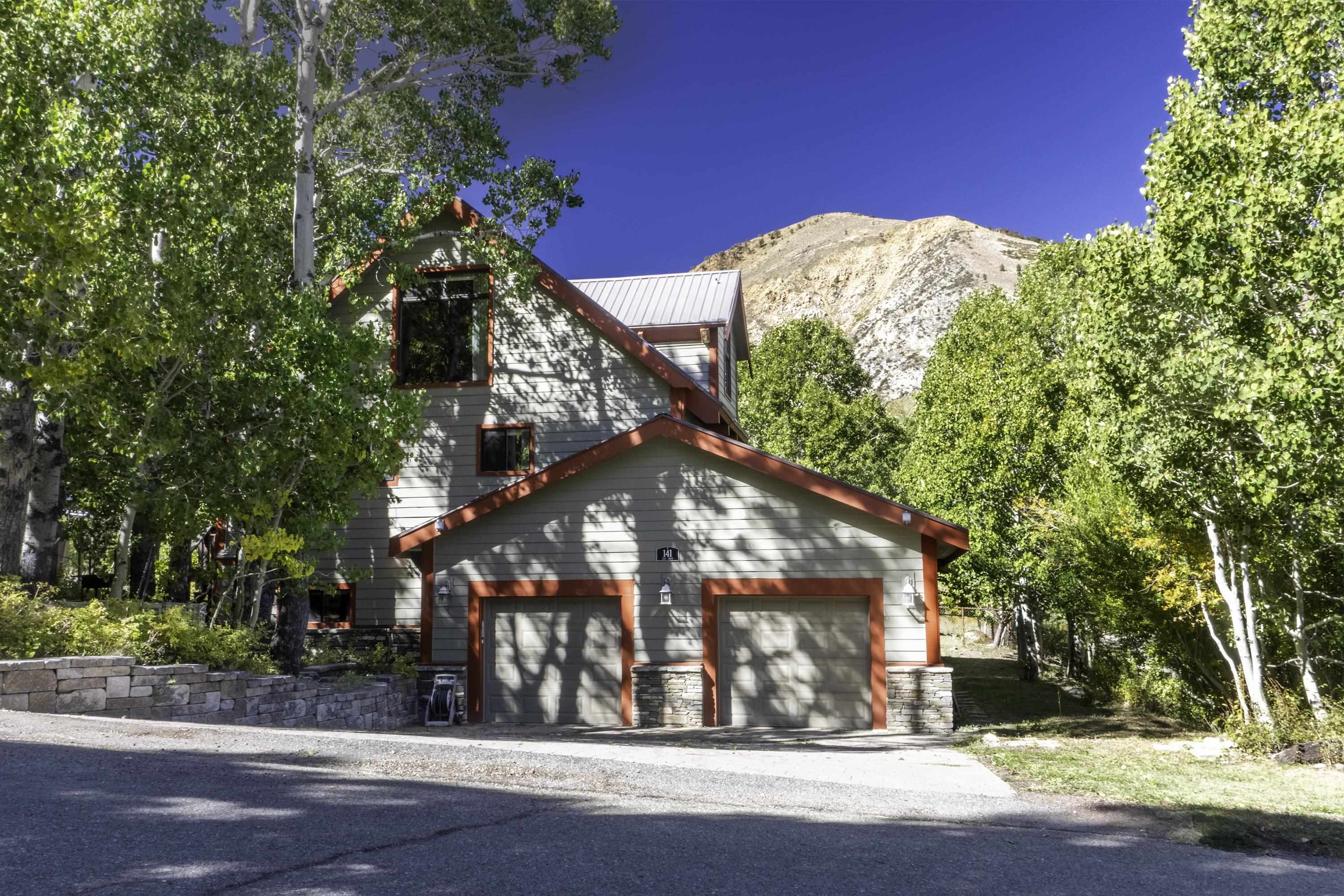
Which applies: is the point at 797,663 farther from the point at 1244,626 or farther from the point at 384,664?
the point at 384,664

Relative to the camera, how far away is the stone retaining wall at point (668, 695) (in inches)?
586

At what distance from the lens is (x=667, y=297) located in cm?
2312

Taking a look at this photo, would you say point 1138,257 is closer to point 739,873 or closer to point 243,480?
point 739,873

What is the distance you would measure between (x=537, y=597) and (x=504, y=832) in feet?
33.4

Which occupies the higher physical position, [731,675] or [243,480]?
[243,480]

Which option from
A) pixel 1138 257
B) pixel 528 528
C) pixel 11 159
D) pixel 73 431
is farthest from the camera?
pixel 528 528

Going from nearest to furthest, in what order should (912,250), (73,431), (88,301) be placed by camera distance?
1. (88,301)
2. (73,431)
3. (912,250)

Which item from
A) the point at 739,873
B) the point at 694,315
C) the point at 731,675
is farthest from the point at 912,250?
the point at 739,873

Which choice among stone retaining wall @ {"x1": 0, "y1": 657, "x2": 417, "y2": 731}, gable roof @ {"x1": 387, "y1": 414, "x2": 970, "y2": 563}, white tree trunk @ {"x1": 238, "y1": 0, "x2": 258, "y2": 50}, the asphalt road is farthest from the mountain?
the asphalt road

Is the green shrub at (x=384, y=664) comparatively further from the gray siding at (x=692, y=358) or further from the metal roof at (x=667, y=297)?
the metal roof at (x=667, y=297)

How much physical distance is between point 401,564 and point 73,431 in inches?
218

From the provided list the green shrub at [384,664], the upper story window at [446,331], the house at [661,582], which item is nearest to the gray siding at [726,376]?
the house at [661,582]

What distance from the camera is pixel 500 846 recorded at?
5.18m

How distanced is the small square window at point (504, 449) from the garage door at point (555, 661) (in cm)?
296
